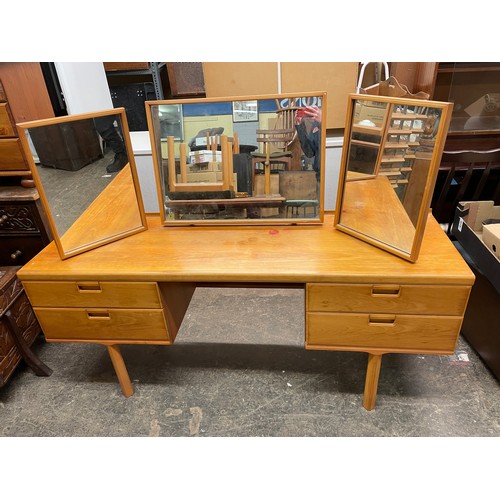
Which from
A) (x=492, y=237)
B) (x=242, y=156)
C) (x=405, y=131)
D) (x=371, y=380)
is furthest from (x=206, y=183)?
(x=492, y=237)

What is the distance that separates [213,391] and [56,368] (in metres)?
0.81

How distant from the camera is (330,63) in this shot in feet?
7.15

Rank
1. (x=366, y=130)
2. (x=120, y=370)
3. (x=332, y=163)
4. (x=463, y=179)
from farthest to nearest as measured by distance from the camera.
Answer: (x=332, y=163) → (x=463, y=179) → (x=120, y=370) → (x=366, y=130)

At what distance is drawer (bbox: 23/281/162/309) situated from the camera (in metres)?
1.38

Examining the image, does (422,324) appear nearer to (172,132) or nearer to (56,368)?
(172,132)

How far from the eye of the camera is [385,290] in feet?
4.22

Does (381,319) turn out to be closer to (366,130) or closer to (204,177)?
(366,130)

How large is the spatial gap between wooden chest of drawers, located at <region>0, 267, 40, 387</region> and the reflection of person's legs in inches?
28.7

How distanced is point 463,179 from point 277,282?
54.9 inches

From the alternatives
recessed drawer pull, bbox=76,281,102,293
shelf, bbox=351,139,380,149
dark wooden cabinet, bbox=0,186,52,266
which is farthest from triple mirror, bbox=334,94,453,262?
dark wooden cabinet, bbox=0,186,52,266

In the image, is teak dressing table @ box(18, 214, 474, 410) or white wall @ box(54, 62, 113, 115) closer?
teak dressing table @ box(18, 214, 474, 410)

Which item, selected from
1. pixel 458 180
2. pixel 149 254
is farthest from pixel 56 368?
pixel 458 180

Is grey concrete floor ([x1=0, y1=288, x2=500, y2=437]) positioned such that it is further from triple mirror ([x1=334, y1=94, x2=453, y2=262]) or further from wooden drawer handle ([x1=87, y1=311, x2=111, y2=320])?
triple mirror ([x1=334, y1=94, x2=453, y2=262])

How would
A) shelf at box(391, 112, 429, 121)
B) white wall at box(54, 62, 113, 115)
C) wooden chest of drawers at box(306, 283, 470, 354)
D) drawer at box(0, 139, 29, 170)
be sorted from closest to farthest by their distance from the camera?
shelf at box(391, 112, 429, 121) → wooden chest of drawers at box(306, 283, 470, 354) → drawer at box(0, 139, 29, 170) → white wall at box(54, 62, 113, 115)
